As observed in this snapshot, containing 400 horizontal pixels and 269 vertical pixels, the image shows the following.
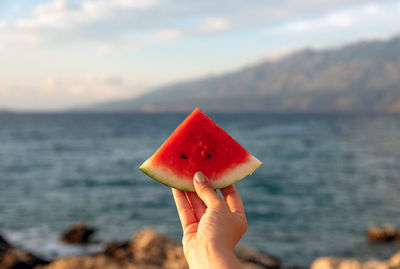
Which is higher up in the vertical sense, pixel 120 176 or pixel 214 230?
pixel 120 176

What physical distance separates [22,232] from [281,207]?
10.3m

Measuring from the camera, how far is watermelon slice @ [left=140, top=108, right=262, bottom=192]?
2.50 meters

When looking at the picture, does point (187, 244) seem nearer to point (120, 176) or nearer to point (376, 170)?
point (120, 176)

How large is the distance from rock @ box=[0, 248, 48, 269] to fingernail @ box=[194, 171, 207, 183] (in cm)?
713

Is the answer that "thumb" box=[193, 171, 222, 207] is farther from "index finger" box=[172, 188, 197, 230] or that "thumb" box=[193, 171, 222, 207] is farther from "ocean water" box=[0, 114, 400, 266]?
"ocean water" box=[0, 114, 400, 266]

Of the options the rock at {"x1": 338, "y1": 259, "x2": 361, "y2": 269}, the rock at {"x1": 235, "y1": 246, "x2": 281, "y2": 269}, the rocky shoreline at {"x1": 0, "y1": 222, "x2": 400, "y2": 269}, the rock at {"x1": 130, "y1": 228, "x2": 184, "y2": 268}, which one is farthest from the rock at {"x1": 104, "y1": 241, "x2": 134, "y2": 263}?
the rock at {"x1": 338, "y1": 259, "x2": 361, "y2": 269}

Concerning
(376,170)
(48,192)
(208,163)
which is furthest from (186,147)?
(376,170)

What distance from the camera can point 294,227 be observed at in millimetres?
12516

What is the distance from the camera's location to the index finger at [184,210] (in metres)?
2.44

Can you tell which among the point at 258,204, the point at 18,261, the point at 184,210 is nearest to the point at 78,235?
the point at 18,261

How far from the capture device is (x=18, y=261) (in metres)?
7.77

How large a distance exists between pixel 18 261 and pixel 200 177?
723 cm

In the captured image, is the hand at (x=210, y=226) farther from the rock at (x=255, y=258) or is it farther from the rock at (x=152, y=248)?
the rock at (x=255, y=258)

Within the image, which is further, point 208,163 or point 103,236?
point 103,236
